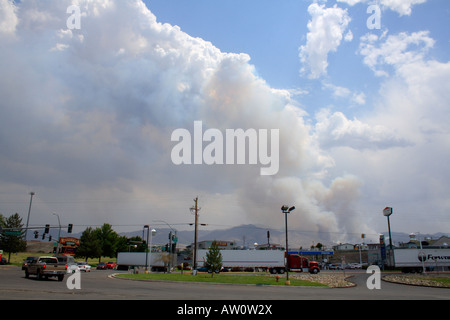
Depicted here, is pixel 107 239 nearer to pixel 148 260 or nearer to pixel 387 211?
pixel 148 260

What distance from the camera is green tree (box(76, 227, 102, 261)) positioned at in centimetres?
8338

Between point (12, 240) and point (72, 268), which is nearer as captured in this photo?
point (72, 268)

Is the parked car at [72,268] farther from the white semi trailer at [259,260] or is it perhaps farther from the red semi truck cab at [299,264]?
the red semi truck cab at [299,264]

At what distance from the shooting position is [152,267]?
188ft

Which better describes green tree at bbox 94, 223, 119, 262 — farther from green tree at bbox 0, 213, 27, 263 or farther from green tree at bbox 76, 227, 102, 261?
green tree at bbox 0, 213, 27, 263

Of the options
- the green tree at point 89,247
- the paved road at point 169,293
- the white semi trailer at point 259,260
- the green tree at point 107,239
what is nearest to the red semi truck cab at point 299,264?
the white semi trailer at point 259,260

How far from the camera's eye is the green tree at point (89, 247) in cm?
8338

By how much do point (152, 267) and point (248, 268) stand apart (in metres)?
17.5

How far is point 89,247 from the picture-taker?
83812 mm

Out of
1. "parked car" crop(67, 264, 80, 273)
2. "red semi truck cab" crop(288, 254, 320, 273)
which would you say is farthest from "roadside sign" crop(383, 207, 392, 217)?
"parked car" crop(67, 264, 80, 273)

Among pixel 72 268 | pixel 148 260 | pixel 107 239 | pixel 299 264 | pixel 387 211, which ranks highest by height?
pixel 387 211

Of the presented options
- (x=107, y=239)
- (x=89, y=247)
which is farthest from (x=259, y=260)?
(x=107, y=239)
